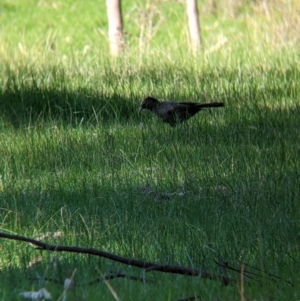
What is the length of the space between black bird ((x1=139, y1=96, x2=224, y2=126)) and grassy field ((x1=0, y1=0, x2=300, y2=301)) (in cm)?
11

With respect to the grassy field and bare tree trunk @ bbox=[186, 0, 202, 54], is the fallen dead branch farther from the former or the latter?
bare tree trunk @ bbox=[186, 0, 202, 54]

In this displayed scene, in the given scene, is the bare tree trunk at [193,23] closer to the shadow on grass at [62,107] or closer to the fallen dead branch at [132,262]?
the shadow on grass at [62,107]

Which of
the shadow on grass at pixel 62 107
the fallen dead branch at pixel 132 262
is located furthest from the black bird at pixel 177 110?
the fallen dead branch at pixel 132 262

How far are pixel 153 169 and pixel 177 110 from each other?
4.37 ft

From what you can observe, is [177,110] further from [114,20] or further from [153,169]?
[114,20]

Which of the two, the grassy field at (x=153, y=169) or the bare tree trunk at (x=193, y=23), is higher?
the bare tree trunk at (x=193, y=23)

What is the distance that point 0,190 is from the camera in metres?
5.87

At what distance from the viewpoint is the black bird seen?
7508mm

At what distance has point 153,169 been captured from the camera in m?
6.30

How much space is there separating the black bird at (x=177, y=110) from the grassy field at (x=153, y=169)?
4.2 inches

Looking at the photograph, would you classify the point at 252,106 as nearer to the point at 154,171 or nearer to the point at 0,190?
the point at 154,171

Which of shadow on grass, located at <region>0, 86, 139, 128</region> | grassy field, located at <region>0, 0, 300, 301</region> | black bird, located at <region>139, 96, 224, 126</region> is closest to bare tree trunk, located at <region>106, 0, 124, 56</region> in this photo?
grassy field, located at <region>0, 0, 300, 301</region>

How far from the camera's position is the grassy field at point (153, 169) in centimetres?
407

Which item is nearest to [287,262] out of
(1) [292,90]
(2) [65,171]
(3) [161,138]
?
(2) [65,171]
